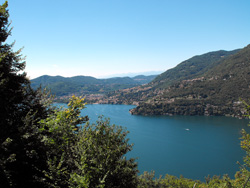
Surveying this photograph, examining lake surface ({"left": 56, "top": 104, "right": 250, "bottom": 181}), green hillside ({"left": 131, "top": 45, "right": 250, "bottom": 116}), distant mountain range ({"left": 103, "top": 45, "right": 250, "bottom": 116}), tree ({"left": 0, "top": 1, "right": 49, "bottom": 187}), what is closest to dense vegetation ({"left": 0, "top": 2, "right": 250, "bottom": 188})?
tree ({"left": 0, "top": 1, "right": 49, "bottom": 187})

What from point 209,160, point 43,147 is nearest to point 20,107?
point 43,147

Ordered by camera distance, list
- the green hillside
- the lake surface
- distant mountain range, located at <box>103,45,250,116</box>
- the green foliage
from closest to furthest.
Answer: the green foliage, the lake surface, distant mountain range, located at <box>103,45,250,116</box>, the green hillside

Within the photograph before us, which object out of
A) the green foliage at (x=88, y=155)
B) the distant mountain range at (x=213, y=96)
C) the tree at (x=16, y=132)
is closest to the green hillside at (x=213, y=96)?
the distant mountain range at (x=213, y=96)

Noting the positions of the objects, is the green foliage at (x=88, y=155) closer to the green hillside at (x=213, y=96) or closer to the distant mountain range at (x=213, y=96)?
the distant mountain range at (x=213, y=96)

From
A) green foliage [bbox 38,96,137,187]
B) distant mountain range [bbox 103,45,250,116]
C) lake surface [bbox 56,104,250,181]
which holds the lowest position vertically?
lake surface [bbox 56,104,250,181]

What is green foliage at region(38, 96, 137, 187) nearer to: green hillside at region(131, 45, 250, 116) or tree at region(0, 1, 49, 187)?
tree at region(0, 1, 49, 187)

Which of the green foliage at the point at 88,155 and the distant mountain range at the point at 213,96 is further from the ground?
the green foliage at the point at 88,155

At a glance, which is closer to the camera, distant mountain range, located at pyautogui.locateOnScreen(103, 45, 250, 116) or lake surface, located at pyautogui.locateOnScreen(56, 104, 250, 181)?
lake surface, located at pyautogui.locateOnScreen(56, 104, 250, 181)

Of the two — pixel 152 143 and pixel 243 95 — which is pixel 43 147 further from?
pixel 243 95
